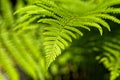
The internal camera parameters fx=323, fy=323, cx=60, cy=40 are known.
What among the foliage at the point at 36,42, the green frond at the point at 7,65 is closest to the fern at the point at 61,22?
the foliage at the point at 36,42

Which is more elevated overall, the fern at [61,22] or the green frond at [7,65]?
the fern at [61,22]

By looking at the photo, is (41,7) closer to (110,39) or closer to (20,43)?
(20,43)

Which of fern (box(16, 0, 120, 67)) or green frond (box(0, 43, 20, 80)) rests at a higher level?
fern (box(16, 0, 120, 67))

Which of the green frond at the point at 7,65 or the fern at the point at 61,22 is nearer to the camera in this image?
the fern at the point at 61,22

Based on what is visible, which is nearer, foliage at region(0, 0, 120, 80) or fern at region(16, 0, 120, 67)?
fern at region(16, 0, 120, 67)

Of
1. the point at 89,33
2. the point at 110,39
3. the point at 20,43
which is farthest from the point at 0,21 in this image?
the point at 110,39

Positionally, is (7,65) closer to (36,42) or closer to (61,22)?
(36,42)

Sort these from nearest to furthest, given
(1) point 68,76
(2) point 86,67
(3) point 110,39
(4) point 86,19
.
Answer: (4) point 86,19 → (3) point 110,39 → (2) point 86,67 → (1) point 68,76

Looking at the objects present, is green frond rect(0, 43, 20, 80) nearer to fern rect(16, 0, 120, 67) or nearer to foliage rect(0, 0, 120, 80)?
foliage rect(0, 0, 120, 80)

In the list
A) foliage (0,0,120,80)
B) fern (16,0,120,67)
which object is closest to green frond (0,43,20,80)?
foliage (0,0,120,80)

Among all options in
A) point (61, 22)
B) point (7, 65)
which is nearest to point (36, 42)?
point (7, 65)

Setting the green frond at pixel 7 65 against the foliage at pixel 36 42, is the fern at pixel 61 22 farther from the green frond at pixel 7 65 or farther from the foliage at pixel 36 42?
the green frond at pixel 7 65
